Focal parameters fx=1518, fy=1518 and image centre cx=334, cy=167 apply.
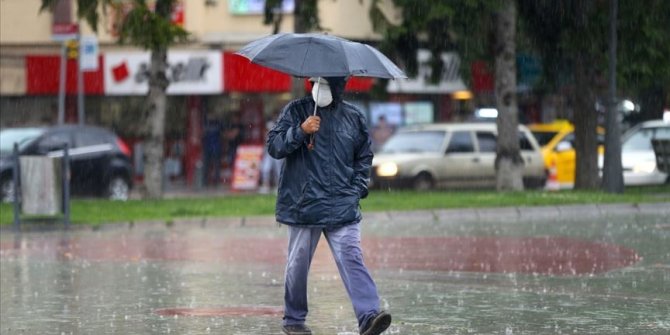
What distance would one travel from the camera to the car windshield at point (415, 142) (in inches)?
1258

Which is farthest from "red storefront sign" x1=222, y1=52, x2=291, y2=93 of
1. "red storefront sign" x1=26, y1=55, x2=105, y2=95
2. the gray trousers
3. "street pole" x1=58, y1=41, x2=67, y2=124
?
the gray trousers

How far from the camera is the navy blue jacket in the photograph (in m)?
8.84

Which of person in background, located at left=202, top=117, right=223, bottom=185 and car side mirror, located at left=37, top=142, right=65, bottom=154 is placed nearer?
car side mirror, located at left=37, top=142, right=65, bottom=154

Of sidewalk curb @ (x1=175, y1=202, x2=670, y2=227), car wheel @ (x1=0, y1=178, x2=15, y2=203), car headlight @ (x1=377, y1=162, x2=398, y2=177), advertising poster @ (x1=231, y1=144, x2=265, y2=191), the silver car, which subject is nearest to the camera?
sidewalk curb @ (x1=175, y1=202, x2=670, y2=227)

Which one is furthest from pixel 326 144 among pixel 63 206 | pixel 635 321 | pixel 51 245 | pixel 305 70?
pixel 63 206

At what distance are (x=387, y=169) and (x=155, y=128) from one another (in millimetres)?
6037

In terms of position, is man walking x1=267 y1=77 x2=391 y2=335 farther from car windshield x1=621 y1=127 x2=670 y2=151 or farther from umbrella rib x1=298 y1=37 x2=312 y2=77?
car windshield x1=621 y1=127 x2=670 y2=151

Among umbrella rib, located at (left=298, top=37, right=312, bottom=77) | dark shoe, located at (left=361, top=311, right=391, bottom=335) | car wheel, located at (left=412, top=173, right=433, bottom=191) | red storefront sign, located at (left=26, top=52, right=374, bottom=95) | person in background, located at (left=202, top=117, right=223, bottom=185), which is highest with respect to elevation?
umbrella rib, located at (left=298, top=37, right=312, bottom=77)

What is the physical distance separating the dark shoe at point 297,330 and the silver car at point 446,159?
21848 mm

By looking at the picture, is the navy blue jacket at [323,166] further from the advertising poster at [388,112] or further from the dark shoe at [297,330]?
the advertising poster at [388,112]

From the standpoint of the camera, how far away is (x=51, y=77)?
42.4 meters

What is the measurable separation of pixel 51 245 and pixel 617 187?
33.9 feet

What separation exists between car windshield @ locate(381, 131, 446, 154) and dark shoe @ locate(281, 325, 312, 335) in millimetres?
22724

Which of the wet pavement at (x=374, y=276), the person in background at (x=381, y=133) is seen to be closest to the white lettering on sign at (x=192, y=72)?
the person in background at (x=381, y=133)
